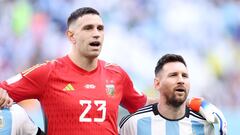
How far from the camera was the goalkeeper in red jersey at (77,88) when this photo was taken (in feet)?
11.7

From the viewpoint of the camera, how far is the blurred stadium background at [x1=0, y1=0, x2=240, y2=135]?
7867 mm

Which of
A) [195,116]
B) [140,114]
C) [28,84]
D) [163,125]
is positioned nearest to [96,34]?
[28,84]

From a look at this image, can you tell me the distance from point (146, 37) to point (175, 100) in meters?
4.56

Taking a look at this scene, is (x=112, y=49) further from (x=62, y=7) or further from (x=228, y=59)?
(x=228, y=59)

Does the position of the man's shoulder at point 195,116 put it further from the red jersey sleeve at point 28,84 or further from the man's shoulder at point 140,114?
the red jersey sleeve at point 28,84

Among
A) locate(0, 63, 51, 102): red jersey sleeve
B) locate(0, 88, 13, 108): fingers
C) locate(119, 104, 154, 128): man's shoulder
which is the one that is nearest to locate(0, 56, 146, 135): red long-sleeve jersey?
locate(0, 63, 51, 102): red jersey sleeve

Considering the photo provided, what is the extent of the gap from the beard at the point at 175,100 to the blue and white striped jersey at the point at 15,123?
86 cm

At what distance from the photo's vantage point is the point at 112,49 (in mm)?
7914

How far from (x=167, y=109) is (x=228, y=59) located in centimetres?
462

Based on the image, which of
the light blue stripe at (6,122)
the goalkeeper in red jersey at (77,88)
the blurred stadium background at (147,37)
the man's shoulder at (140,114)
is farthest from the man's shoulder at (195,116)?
the blurred stadium background at (147,37)

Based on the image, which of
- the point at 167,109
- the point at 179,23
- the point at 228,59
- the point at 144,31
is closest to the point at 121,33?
the point at 144,31

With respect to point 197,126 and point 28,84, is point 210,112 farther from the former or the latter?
point 28,84

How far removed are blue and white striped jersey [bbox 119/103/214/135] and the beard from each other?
→ 0.41 ft

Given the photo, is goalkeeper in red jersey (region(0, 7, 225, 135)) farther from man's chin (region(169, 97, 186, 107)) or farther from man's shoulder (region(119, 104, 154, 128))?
man's chin (region(169, 97, 186, 107))
